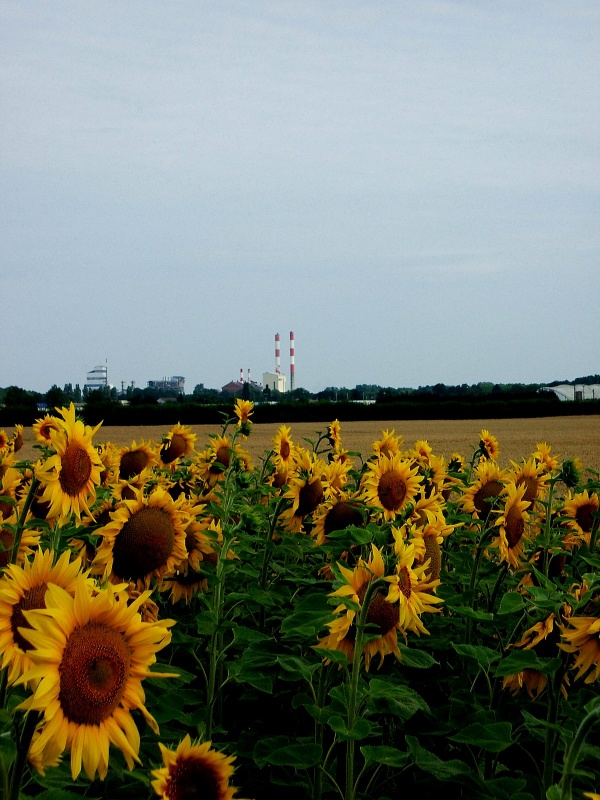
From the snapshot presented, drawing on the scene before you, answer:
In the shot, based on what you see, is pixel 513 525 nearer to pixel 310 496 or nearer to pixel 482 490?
pixel 482 490

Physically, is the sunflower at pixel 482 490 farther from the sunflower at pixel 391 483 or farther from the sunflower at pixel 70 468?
the sunflower at pixel 70 468

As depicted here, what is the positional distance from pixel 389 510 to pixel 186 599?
102 centimetres

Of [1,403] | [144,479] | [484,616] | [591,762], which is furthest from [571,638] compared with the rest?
[1,403]

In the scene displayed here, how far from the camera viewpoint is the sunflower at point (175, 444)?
6.33 meters

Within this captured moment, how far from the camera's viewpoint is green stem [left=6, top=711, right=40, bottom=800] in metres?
1.69

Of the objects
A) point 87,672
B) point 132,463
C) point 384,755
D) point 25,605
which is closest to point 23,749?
point 87,672

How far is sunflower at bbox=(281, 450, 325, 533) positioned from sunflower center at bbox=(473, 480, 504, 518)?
0.82 meters

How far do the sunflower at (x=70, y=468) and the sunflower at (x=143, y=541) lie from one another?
0.77 ft

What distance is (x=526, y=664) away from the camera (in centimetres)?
259

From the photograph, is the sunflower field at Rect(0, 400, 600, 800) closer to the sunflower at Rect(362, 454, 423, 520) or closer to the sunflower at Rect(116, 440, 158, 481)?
the sunflower at Rect(362, 454, 423, 520)

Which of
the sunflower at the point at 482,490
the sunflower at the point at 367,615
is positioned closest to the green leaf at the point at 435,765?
the sunflower at the point at 367,615

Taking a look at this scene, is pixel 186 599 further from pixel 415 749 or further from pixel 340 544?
pixel 415 749

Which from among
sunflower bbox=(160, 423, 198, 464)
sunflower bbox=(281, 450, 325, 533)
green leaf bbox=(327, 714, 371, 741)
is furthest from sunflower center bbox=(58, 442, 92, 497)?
sunflower bbox=(160, 423, 198, 464)

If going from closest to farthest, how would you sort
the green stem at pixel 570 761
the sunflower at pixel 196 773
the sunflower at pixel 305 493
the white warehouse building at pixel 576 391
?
1. the green stem at pixel 570 761
2. the sunflower at pixel 196 773
3. the sunflower at pixel 305 493
4. the white warehouse building at pixel 576 391
